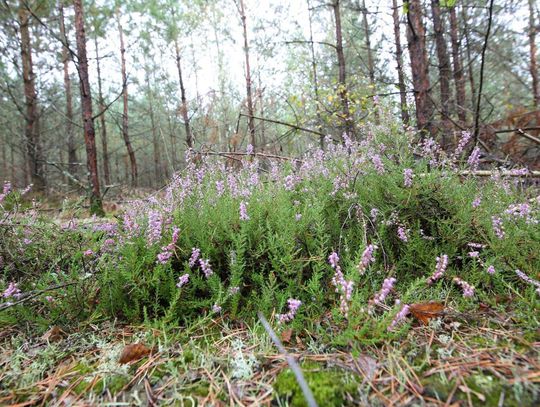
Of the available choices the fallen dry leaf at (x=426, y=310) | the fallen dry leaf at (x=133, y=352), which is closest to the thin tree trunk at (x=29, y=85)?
the fallen dry leaf at (x=133, y=352)

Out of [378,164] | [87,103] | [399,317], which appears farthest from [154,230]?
[87,103]

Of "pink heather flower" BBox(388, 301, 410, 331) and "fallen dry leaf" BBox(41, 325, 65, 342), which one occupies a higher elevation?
"pink heather flower" BBox(388, 301, 410, 331)

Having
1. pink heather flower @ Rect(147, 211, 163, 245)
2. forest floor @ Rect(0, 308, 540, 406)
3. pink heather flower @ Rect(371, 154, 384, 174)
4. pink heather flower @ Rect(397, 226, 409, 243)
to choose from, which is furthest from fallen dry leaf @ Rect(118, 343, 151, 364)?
pink heather flower @ Rect(371, 154, 384, 174)

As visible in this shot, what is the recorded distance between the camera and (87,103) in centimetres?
677

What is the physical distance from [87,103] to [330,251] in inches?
268

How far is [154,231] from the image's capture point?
1903mm

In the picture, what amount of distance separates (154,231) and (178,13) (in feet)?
54.3

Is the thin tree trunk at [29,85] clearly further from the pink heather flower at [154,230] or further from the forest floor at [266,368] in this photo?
the forest floor at [266,368]

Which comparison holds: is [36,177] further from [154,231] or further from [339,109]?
[154,231]

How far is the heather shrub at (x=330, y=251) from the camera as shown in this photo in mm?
1722

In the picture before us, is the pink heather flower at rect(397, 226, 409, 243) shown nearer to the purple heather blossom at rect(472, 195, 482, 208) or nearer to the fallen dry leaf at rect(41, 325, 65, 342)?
the purple heather blossom at rect(472, 195, 482, 208)

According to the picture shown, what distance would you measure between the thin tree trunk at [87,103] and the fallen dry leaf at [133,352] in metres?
5.89

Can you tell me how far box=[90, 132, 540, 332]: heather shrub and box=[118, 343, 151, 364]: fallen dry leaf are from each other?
0.61ft

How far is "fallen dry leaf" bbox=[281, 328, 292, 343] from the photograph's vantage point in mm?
1525
